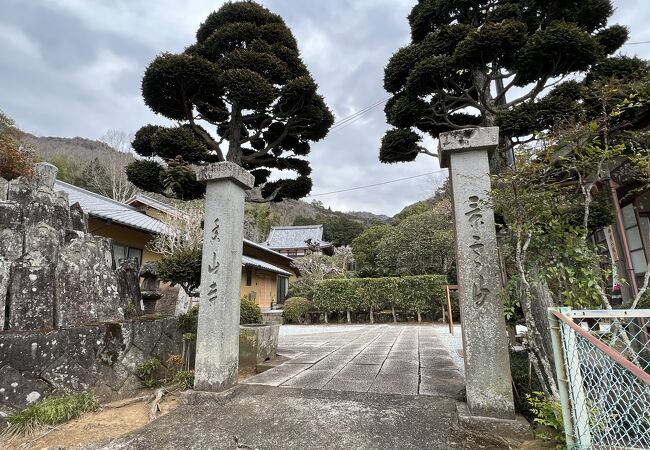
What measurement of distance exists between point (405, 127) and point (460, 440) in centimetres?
445

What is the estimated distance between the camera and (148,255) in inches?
459

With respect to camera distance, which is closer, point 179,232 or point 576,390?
point 576,390

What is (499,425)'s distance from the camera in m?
2.59

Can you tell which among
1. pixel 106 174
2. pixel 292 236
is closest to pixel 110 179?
pixel 106 174

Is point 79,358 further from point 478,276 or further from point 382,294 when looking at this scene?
point 382,294

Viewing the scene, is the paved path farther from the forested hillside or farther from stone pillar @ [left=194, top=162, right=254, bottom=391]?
the forested hillside

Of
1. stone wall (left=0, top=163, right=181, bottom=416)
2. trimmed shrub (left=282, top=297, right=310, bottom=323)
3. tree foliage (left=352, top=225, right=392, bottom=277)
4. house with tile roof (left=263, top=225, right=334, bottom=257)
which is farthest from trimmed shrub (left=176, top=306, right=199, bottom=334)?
house with tile roof (left=263, top=225, right=334, bottom=257)

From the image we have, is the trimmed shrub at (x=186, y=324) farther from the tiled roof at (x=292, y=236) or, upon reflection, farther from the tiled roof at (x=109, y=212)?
the tiled roof at (x=292, y=236)

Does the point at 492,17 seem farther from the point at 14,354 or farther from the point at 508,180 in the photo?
the point at 14,354

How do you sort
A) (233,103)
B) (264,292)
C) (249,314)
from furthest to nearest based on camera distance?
(264,292)
(249,314)
(233,103)

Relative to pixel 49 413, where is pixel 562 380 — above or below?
above

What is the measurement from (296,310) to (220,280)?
40.3ft

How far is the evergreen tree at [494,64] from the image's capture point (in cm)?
412

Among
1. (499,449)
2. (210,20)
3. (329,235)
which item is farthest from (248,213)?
(499,449)
